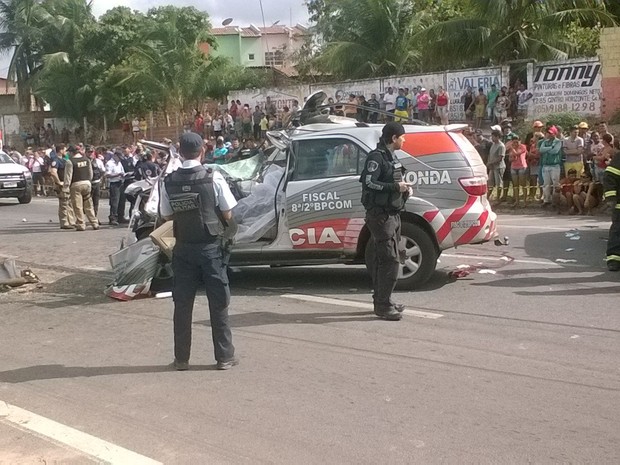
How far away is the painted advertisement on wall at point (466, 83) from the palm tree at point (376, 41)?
23.2ft

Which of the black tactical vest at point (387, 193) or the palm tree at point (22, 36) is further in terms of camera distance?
the palm tree at point (22, 36)

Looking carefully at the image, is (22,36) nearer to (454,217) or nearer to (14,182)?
(14,182)

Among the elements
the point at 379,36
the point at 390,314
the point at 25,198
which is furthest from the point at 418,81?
the point at 390,314

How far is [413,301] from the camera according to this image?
849 cm

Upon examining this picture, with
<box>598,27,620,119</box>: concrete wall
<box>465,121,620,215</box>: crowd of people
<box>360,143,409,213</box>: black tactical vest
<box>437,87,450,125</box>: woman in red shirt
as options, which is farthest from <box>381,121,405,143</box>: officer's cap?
<box>437,87,450,125</box>: woman in red shirt

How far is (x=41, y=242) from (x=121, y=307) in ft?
22.2

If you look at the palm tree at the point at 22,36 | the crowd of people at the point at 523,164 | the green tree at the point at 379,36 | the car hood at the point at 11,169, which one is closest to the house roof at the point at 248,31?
the palm tree at the point at 22,36

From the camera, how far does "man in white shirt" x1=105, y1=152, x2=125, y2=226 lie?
57.7ft

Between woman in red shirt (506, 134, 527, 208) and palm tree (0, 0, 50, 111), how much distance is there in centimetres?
3440

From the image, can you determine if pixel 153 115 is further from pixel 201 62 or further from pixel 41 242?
pixel 41 242

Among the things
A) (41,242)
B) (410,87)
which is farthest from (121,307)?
(410,87)

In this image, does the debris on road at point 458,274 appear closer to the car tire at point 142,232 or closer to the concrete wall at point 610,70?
the car tire at point 142,232

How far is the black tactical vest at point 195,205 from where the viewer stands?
616 centimetres

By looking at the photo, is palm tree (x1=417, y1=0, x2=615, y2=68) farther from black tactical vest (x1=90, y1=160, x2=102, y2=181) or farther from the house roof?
the house roof
